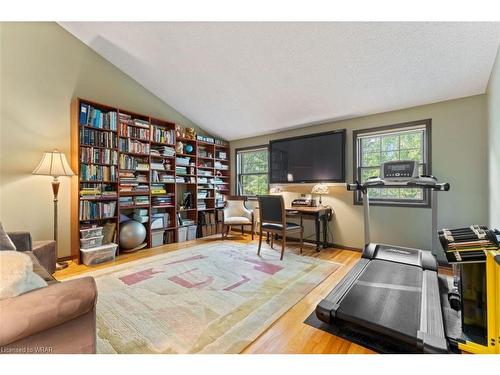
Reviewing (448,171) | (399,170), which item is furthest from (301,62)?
(448,171)

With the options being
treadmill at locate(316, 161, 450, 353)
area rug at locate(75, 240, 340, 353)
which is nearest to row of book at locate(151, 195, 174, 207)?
area rug at locate(75, 240, 340, 353)

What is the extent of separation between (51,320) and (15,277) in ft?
0.81

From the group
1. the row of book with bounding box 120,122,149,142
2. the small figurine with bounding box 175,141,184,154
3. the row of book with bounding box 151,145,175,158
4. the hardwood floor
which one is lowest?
the hardwood floor

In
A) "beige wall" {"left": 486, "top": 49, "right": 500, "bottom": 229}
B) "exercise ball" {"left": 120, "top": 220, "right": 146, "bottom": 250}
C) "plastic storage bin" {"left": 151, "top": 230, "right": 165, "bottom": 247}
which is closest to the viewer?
"beige wall" {"left": 486, "top": 49, "right": 500, "bottom": 229}

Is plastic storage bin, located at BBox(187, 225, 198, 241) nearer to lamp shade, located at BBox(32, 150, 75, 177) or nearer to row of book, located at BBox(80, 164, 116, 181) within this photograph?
row of book, located at BBox(80, 164, 116, 181)

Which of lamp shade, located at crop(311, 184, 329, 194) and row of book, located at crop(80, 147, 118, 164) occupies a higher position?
row of book, located at crop(80, 147, 118, 164)

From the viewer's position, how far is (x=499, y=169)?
1.99 meters

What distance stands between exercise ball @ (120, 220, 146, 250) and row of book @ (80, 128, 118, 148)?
4.09ft

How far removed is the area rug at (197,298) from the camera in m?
1.46

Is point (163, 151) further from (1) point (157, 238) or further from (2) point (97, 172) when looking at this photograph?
(1) point (157, 238)

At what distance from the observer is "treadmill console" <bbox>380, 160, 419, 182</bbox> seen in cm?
244
